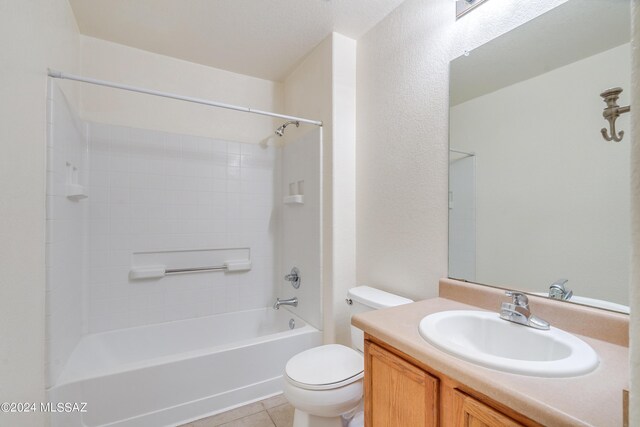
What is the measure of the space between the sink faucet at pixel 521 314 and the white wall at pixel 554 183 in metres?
0.14

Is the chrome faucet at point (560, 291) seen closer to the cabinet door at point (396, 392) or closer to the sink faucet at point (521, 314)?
the sink faucet at point (521, 314)

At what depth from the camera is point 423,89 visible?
1.53 metres

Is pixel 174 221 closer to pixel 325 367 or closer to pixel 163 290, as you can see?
pixel 163 290

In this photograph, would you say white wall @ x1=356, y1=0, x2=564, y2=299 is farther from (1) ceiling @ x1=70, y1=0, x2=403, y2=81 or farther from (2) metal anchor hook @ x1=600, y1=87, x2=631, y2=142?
(2) metal anchor hook @ x1=600, y1=87, x2=631, y2=142

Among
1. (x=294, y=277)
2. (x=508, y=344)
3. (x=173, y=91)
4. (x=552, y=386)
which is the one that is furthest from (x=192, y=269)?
(x=552, y=386)

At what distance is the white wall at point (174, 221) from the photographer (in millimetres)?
2109

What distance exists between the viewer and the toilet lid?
1300 millimetres

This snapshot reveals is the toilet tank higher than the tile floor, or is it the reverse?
the toilet tank

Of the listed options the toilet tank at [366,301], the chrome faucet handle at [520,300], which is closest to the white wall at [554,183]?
the chrome faucet handle at [520,300]

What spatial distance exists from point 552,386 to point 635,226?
48 cm

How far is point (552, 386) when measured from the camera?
644 mm

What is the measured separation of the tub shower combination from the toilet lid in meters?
0.50

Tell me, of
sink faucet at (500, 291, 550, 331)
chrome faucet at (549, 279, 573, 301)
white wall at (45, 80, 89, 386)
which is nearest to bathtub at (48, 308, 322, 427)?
white wall at (45, 80, 89, 386)

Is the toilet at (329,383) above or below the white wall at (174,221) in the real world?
below
